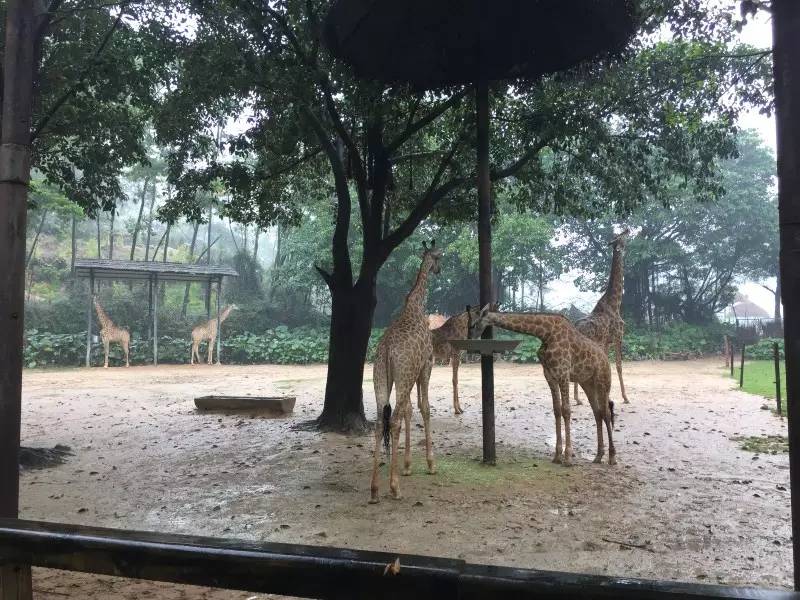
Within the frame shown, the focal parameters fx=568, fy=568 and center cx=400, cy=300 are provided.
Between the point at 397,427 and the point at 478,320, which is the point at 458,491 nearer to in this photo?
the point at 397,427

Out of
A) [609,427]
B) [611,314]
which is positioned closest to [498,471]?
[609,427]

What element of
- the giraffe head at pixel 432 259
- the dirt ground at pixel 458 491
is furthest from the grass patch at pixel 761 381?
Answer: the giraffe head at pixel 432 259

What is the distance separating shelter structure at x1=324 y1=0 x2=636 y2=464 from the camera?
216 inches

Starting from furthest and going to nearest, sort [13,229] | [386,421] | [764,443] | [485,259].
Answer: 1. [764,443]
2. [485,259]
3. [386,421]
4. [13,229]

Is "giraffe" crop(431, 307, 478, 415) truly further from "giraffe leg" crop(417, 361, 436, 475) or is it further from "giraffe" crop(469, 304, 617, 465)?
"giraffe leg" crop(417, 361, 436, 475)

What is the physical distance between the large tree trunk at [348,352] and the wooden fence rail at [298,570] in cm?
686

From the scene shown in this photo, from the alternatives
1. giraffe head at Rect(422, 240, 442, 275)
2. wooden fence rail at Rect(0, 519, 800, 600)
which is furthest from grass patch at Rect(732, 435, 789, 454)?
wooden fence rail at Rect(0, 519, 800, 600)

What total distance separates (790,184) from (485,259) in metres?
5.18

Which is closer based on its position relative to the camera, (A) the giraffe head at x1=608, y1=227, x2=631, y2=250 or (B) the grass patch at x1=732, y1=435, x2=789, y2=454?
(B) the grass patch at x1=732, y1=435, x2=789, y2=454

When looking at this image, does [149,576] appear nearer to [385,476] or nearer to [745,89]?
[385,476]

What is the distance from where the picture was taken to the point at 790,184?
1.63 metres

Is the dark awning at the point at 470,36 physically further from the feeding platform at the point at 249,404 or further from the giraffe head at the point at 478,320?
the feeding platform at the point at 249,404

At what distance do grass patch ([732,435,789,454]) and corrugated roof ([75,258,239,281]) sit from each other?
18866mm

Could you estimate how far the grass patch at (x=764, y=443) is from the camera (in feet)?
22.7
